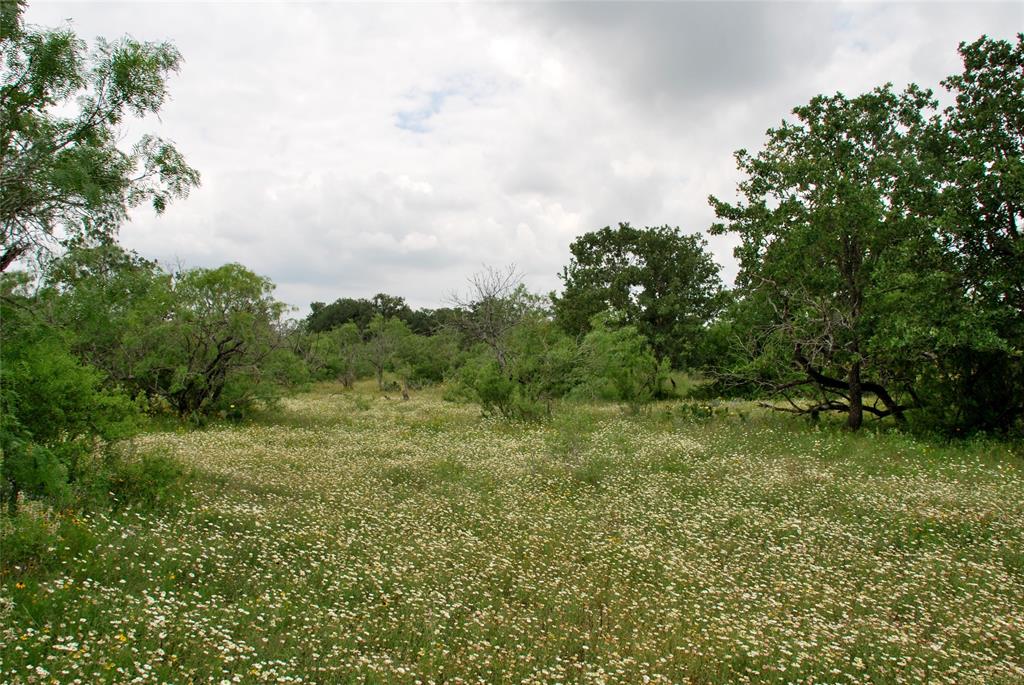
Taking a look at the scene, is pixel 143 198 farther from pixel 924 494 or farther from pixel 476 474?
pixel 924 494

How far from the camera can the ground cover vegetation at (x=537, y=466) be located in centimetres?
583

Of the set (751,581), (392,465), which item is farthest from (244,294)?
(751,581)

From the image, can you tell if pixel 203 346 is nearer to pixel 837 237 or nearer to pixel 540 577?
pixel 540 577

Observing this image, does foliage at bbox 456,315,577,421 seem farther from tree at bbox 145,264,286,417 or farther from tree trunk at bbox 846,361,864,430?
tree trunk at bbox 846,361,864,430

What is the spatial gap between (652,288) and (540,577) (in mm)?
30193

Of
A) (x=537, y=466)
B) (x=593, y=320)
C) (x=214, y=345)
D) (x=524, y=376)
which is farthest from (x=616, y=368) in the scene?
(x=214, y=345)

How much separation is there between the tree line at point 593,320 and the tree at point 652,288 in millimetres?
6960

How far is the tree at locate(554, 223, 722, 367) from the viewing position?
115ft

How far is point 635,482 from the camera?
490 inches

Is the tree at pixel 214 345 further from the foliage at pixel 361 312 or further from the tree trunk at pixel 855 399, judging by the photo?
the foliage at pixel 361 312

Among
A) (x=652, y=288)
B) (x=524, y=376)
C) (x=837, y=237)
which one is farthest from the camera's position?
(x=652, y=288)

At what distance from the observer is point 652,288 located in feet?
119

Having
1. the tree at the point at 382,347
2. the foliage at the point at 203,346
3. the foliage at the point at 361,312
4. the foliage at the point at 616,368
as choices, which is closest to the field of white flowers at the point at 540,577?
the foliage at the point at 203,346

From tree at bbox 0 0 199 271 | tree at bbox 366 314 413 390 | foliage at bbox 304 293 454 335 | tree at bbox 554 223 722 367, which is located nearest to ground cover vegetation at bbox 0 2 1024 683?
tree at bbox 0 0 199 271
